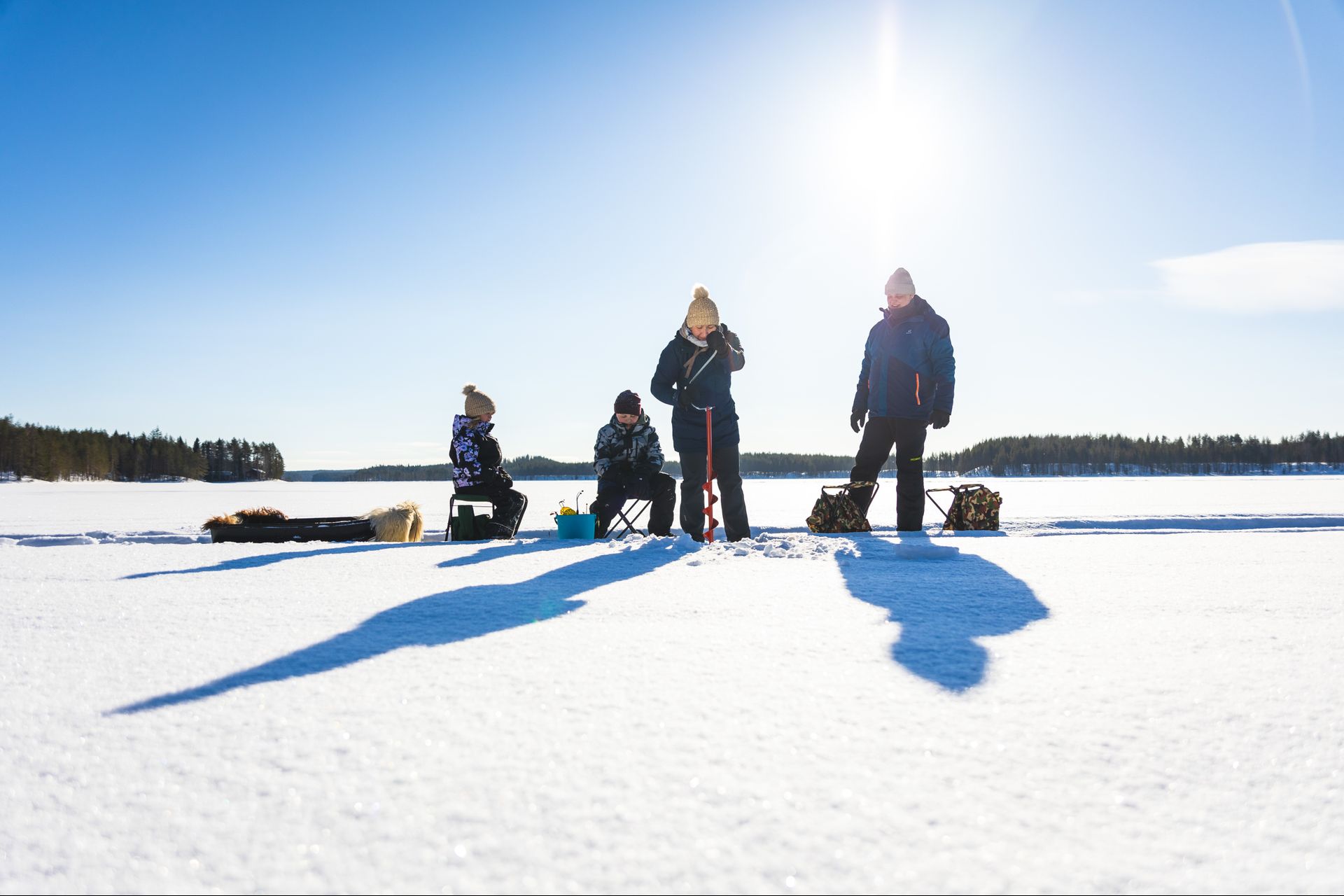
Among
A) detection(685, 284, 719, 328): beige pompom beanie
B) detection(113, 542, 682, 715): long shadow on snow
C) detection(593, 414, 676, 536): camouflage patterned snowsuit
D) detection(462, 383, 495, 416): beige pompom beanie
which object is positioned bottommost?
detection(113, 542, 682, 715): long shadow on snow

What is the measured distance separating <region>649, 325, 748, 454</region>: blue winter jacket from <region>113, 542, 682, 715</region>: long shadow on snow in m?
2.09

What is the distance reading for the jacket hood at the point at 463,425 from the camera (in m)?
6.01

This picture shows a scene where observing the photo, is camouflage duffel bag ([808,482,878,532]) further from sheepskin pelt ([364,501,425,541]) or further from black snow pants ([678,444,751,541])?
sheepskin pelt ([364,501,425,541])

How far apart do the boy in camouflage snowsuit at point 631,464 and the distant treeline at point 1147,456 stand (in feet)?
294

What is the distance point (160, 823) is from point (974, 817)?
1.15 meters

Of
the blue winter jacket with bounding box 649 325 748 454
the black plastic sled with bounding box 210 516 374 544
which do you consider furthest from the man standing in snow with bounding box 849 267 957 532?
the black plastic sled with bounding box 210 516 374 544

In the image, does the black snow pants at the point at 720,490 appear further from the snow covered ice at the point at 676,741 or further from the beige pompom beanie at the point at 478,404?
the snow covered ice at the point at 676,741

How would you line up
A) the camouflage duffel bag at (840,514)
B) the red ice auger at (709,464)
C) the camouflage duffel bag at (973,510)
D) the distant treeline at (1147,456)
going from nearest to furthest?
the red ice auger at (709,464) < the camouflage duffel bag at (840,514) < the camouflage duffel bag at (973,510) < the distant treeline at (1147,456)

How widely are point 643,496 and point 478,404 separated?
1.66m

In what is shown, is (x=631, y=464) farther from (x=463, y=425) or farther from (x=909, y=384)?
(x=909, y=384)

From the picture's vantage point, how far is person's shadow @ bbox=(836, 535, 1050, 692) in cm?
178

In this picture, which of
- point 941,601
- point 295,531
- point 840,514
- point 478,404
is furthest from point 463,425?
point 941,601

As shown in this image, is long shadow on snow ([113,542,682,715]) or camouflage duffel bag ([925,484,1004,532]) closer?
long shadow on snow ([113,542,682,715])

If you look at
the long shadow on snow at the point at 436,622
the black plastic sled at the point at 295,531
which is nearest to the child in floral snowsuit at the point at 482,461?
the black plastic sled at the point at 295,531
